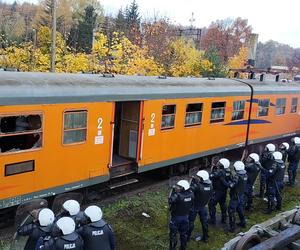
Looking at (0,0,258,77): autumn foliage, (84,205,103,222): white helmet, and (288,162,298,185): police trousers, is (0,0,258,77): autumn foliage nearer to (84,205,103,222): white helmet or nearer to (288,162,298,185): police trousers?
(288,162,298,185): police trousers

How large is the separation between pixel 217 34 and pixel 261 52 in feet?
199

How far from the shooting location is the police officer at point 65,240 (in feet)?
17.5

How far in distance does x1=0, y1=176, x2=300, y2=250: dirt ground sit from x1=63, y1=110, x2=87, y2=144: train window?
2.02 m

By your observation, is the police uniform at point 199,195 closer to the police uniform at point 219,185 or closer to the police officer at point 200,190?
the police officer at point 200,190

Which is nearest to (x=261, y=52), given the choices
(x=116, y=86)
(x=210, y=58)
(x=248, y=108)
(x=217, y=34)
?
(x=217, y=34)

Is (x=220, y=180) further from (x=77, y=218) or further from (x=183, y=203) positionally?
(x=77, y=218)

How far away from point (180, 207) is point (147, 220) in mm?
2363

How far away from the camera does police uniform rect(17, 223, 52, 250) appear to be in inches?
222

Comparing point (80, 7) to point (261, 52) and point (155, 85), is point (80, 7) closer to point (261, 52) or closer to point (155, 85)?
point (155, 85)

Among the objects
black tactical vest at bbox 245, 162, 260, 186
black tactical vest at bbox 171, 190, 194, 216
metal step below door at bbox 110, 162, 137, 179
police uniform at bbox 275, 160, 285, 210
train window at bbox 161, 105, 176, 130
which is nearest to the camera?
black tactical vest at bbox 171, 190, 194, 216

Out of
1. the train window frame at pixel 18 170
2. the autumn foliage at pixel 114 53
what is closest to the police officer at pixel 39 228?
the train window frame at pixel 18 170

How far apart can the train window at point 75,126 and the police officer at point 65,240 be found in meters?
3.84

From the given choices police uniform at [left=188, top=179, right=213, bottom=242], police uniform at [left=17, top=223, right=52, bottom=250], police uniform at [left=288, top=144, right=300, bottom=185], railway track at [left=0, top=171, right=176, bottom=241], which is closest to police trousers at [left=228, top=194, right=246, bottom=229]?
police uniform at [left=188, top=179, right=213, bottom=242]

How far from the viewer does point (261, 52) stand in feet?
353
